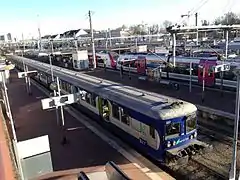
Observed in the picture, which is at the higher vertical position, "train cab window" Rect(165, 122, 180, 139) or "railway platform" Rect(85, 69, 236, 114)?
"train cab window" Rect(165, 122, 180, 139)

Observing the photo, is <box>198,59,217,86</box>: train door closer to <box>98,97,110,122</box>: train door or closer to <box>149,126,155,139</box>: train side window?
<box>98,97,110,122</box>: train door

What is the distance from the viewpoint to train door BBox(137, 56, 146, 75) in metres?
34.7

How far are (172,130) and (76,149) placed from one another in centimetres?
506

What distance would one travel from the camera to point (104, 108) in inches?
623

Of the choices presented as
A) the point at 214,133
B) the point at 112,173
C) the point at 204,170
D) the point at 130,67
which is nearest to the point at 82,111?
the point at 214,133

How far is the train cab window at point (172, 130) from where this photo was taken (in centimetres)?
1134

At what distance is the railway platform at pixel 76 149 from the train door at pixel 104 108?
91cm

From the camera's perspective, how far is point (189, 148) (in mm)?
11844

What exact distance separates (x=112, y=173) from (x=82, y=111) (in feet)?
41.2

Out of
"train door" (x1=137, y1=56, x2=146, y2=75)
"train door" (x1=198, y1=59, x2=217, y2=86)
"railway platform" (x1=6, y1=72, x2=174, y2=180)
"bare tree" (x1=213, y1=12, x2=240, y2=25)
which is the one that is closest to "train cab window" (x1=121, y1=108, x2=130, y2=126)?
"railway platform" (x1=6, y1=72, x2=174, y2=180)

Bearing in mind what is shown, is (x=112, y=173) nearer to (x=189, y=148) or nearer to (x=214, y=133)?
(x=189, y=148)

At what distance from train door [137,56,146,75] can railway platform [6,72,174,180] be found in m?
16.0

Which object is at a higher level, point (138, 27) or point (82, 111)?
point (138, 27)

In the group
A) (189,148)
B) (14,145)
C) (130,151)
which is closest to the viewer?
(14,145)
